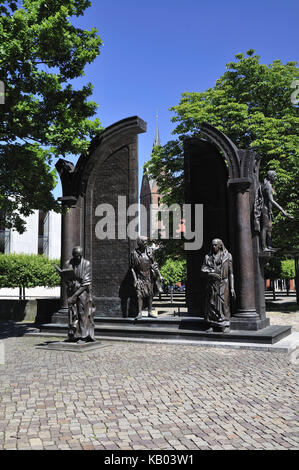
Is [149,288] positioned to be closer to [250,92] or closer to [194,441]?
[194,441]

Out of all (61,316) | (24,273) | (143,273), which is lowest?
(61,316)

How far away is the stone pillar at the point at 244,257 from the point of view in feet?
37.6

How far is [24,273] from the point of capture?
24547 millimetres

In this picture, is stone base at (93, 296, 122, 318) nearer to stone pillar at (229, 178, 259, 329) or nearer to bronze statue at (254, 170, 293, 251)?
stone pillar at (229, 178, 259, 329)

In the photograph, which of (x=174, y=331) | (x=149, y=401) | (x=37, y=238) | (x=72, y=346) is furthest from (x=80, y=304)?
(x=37, y=238)

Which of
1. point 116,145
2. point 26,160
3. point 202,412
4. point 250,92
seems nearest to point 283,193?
point 250,92

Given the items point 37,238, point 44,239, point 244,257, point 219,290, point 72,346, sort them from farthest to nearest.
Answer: point 44,239 → point 37,238 → point 244,257 → point 219,290 → point 72,346

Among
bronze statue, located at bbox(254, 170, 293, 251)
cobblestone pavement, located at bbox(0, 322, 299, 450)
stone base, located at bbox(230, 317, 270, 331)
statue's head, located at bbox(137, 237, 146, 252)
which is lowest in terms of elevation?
cobblestone pavement, located at bbox(0, 322, 299, 450)

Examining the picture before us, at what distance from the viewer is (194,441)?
410 centimetres

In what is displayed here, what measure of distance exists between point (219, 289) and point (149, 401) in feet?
19.1

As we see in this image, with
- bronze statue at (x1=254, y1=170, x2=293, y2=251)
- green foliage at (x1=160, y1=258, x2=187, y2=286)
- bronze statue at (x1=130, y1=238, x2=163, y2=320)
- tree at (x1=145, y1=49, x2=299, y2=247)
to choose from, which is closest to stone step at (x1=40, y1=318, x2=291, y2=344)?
bronze statue at (x1=130, y1=238, x2=163, y2=320)

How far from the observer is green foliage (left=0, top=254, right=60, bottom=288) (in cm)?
Result: 2433

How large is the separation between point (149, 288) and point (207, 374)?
5.62m

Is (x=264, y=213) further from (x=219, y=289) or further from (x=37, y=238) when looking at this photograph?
(x=37, y=238)
